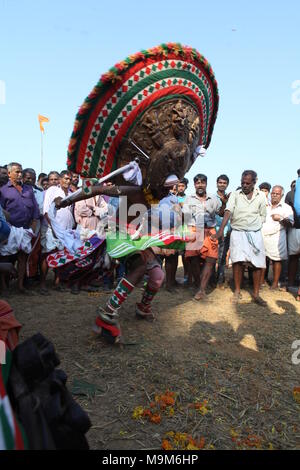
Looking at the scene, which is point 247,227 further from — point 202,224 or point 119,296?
point 119,296

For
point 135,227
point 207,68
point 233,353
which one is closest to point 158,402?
point 233,353

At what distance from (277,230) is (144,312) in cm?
385

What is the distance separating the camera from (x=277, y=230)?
7.08 m

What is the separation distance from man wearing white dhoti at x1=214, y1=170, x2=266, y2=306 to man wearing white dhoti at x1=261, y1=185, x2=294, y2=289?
109 centimetres

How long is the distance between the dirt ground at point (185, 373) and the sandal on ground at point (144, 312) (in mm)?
115

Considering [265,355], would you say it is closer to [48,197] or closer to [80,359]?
[80,359]

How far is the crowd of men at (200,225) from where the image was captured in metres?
5.77

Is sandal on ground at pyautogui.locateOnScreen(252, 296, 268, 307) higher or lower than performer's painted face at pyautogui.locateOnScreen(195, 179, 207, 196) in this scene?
lower

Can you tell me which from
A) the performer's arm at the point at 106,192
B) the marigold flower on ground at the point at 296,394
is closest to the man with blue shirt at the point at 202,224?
the performer's arm at the point at 106,192

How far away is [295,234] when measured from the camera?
22.4ft

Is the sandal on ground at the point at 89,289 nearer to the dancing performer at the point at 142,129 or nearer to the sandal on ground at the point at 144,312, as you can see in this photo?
the sandal on ground at the point at 144,312

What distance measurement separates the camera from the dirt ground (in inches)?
90.4

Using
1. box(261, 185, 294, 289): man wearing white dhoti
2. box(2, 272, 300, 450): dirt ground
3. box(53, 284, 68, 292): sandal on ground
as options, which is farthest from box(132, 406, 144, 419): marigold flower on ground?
box(261, 185, 294, 289): man wearing white dhoti

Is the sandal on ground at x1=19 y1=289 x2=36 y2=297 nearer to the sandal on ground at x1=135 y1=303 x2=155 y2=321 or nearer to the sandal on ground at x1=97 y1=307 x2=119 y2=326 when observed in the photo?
the sandal on ground at x1=135 y1=303 x2=155 y2=321
